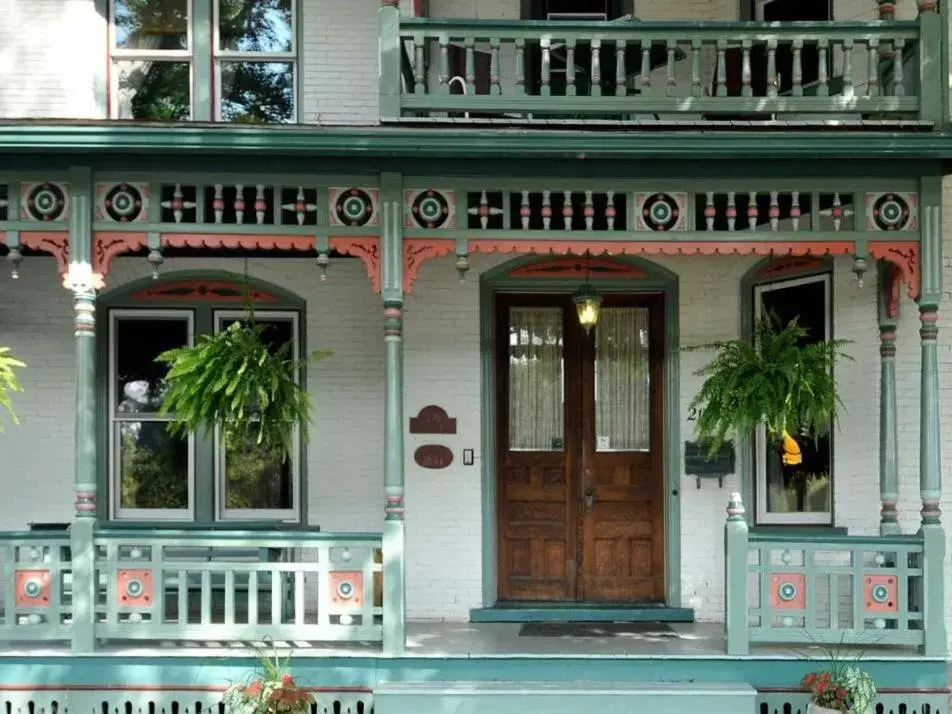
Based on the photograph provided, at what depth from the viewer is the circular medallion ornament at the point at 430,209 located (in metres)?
7.39

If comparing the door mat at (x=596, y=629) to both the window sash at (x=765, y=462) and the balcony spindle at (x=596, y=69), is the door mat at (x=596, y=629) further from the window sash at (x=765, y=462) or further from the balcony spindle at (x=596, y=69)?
the balcony spindle at (x=596, y=69)

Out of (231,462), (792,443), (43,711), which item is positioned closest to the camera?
(43,711)

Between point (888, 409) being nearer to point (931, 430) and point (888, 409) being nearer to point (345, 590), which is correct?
point (931, 430)

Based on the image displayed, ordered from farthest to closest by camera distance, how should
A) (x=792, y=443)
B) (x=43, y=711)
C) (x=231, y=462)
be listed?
1. (x=231, y=462)
2. (x=792, y=443)
3. (x=43, y=711)

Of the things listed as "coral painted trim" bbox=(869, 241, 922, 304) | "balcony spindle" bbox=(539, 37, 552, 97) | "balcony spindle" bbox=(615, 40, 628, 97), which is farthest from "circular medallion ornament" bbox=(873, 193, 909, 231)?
"balcony spindle" bbox=(539, 37, 552, 97)

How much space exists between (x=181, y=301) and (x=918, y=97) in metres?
6.46

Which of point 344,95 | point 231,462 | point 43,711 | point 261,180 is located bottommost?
point 43,711

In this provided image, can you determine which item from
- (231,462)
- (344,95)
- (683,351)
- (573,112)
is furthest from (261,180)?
(683,351)

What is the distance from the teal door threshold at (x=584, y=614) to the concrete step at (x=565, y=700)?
170cm

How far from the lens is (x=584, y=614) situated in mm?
8750

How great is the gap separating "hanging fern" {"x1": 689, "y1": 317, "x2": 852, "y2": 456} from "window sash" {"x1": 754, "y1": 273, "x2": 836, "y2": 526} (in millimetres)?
960

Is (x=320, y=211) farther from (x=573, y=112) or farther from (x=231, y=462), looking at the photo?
(x=231, y=462)

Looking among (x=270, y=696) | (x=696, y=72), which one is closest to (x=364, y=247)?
(x=696, y=72)

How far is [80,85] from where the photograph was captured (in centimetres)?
866
